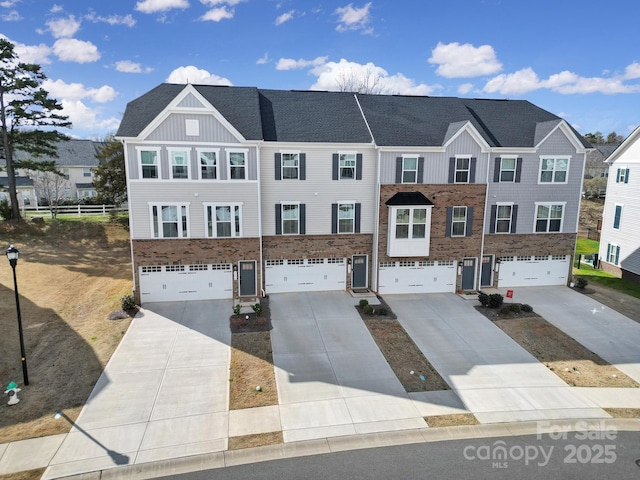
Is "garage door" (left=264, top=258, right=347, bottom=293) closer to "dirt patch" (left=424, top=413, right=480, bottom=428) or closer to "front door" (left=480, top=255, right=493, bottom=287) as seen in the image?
"front door" (left=480, top=255, right=493, bottom=287)

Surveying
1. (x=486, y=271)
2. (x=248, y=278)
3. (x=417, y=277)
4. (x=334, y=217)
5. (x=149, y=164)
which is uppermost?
(x=149, y=164)

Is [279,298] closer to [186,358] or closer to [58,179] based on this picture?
[186,358]

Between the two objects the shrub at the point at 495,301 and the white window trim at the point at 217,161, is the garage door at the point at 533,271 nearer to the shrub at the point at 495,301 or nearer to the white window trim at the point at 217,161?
the shrub at the point at 495,301

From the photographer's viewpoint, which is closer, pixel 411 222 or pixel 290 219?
pixel 290 219

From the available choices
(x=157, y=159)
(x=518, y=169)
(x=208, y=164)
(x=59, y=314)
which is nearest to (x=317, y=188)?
(x=208, y=164)

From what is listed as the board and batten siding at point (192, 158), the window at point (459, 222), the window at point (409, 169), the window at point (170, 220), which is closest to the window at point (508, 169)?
the window at point (459, 222)

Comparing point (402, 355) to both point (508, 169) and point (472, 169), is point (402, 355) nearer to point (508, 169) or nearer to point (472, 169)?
point (472, 169)

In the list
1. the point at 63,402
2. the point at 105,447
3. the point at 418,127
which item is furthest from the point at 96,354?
Result: the point at 418,127
